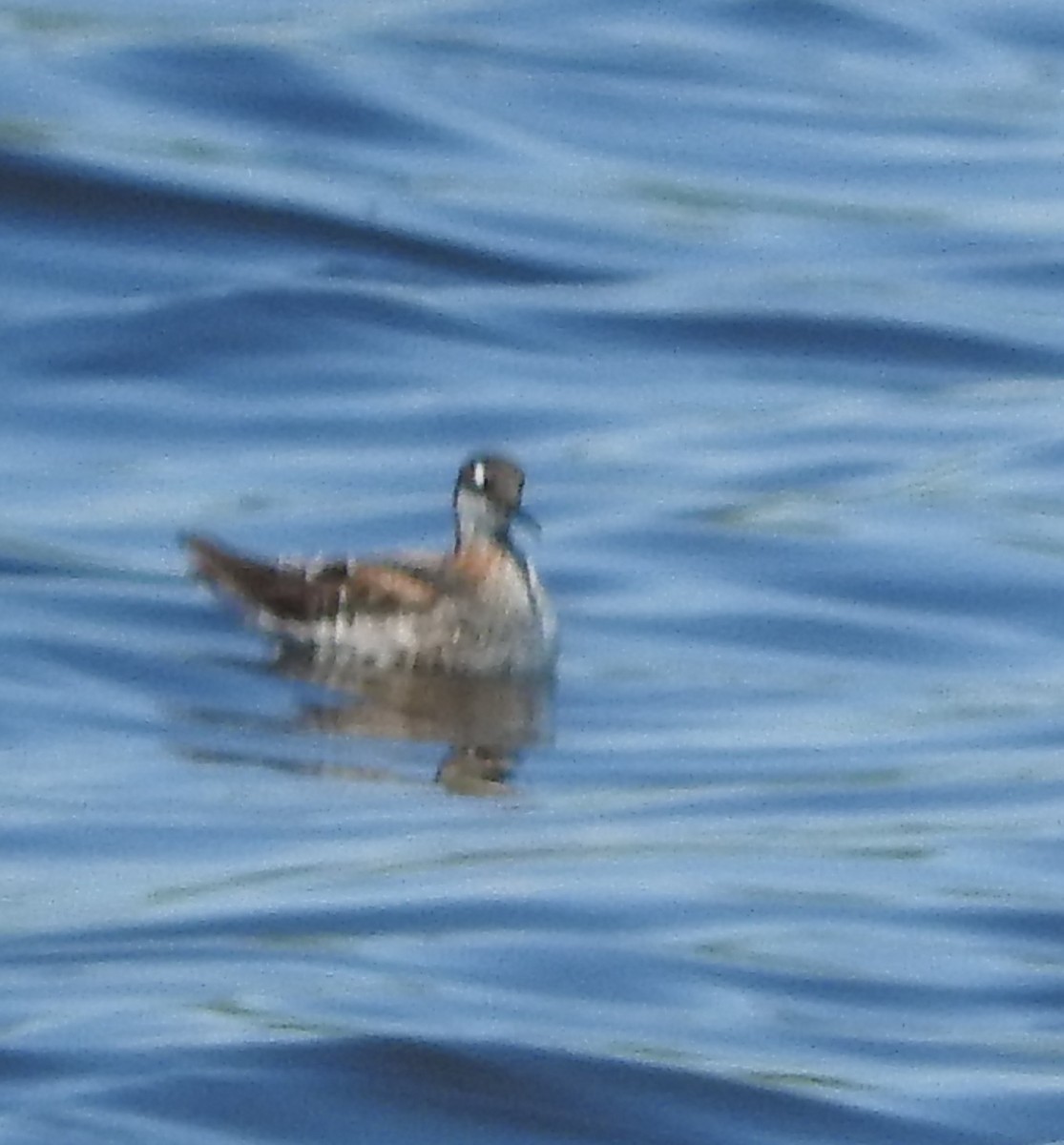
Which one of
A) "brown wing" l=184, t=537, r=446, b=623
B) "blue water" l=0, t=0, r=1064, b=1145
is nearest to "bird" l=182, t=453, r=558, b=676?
"brown wing" l=184, t=537, r=446, b=623

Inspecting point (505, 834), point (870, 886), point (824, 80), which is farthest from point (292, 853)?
point (824, 80)

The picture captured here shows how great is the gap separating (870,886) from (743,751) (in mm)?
1724

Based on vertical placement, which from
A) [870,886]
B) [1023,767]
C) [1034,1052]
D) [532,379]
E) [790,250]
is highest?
[790,250]

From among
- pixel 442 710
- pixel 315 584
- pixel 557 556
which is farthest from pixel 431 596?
pixel 557 556

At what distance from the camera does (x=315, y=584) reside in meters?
14.7

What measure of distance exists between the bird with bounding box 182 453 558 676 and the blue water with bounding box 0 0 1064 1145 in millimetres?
199

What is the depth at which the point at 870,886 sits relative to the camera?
11.4 meters

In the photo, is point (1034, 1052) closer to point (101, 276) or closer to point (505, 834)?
point (505, 834)

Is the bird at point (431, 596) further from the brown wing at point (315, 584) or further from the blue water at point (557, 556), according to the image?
the blue water at point (557, 556)

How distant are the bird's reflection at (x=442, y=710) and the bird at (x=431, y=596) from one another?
0.19 ft

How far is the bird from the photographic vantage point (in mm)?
14500

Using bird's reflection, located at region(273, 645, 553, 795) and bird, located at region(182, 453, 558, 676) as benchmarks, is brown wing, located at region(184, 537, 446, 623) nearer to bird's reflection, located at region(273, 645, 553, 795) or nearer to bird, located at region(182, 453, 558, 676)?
bird, located at region(182, 453, 558, 676)

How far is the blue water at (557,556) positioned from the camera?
985 centimetres

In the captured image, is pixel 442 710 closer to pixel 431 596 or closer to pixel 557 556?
pixel 431 596
